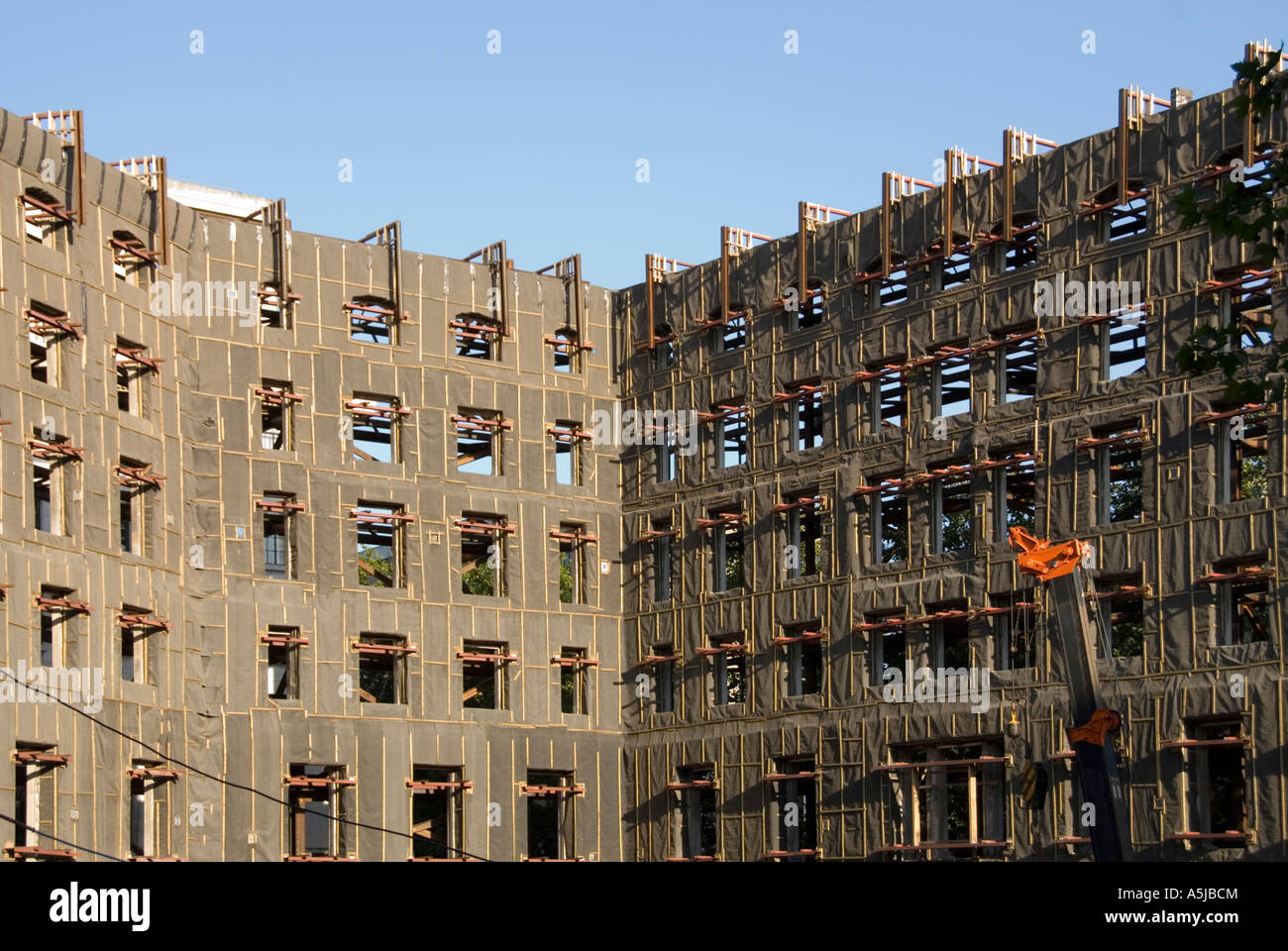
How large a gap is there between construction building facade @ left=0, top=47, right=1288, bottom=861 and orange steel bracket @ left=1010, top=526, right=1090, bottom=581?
3.91 m

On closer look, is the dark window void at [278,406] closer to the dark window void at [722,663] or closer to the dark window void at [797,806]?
the dark window void at [722,663]

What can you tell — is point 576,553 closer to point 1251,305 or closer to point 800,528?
point 800,528

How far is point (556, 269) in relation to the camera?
58750mm

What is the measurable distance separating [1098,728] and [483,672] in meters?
21.9

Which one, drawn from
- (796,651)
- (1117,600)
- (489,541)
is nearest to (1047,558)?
(1117,600)

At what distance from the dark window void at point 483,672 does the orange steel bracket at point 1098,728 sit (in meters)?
18.9

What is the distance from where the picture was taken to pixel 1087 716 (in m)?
40.5

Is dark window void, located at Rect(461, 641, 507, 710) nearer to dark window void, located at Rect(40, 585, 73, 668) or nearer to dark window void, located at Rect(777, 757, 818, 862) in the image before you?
dark window void, located at Rect(777, 757, 818, 862)

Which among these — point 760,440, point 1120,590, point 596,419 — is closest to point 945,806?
point 1120,590

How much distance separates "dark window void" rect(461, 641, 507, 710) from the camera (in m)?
54.5

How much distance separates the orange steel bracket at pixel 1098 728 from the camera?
40188mm

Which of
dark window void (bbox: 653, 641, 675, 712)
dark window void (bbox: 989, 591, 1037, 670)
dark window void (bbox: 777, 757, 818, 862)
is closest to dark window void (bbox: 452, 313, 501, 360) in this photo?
dark window void (bbox: 653, 641, 675, 712)

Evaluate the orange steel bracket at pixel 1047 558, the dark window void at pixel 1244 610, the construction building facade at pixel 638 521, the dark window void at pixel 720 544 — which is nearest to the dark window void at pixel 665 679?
the construction building facade at pixel 638 521
